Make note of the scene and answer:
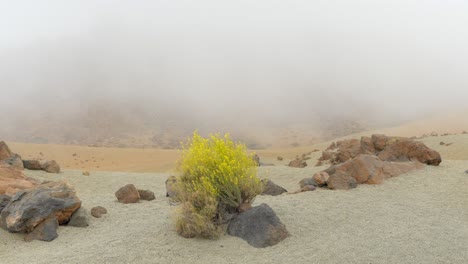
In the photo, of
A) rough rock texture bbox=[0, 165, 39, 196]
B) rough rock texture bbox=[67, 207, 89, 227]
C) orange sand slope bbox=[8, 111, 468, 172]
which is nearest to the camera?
rough rock texture bbox=[67, 207, 89, 227]

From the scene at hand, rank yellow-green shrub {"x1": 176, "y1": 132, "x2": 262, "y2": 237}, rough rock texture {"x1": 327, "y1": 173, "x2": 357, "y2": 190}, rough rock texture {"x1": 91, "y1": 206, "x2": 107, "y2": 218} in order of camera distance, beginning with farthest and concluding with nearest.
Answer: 1. rough rock texture {"x1": 327, "y1": 173, "x2": 357, "y2": 190}
2. rough rock texture {"x1": 91, "y1": 206, "x2": 107, "y2": 218}
3. yellow-green shrub {"x1": 176, "y1": 132, "x2": 262, "y2": 237}

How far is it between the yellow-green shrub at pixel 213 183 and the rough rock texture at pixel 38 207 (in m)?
2.82

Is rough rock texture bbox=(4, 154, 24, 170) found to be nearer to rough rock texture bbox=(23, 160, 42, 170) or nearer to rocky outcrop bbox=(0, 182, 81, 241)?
rough rock texture bbox=(23, 160, 42, 170)

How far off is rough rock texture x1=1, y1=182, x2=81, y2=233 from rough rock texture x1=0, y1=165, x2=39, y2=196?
6.75ft

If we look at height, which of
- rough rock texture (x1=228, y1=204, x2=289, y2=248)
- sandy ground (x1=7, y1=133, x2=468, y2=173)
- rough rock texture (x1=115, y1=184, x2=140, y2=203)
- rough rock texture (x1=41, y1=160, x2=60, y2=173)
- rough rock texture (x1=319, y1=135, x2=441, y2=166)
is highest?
rough rock texture (x1=319, y1=135, x2=441, y2=166)

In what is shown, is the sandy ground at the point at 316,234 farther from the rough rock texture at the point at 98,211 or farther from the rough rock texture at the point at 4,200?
the rough rock texture at the point at 4,200

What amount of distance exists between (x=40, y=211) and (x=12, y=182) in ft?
13.2

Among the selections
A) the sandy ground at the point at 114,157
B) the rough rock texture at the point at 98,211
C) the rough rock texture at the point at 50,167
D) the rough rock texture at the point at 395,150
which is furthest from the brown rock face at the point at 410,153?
the rough rock texture at the point at 50,167

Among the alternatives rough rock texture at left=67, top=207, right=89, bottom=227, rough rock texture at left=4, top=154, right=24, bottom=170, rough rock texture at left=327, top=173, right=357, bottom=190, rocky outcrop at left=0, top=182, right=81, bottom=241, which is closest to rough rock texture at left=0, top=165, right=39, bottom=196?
rocky outcrop at left=0, top=182, right=81, bottom=241

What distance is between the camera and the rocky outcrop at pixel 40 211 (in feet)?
30.9

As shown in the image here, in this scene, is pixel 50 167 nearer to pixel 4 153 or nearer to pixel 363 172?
pixel 4 153

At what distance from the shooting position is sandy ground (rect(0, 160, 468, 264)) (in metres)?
7.59

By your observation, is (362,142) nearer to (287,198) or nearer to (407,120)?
(287,198)

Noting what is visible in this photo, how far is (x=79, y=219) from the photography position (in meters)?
10.1
